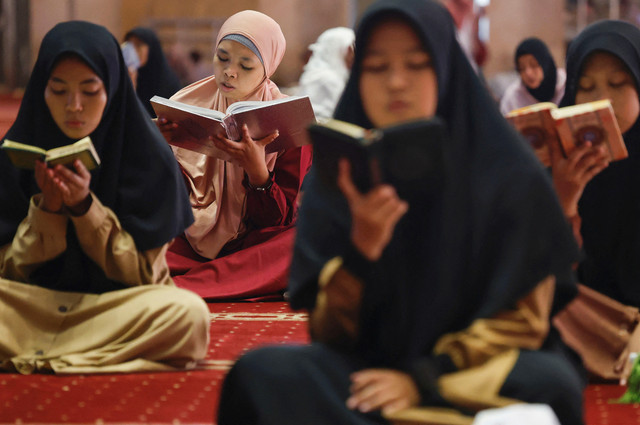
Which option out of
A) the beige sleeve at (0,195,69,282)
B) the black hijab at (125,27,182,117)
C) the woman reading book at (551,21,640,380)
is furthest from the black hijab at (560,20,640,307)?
the black hijab at (125,27,182,117)

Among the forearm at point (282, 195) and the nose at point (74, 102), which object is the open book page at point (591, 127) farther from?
the forearm at point (282, 195)

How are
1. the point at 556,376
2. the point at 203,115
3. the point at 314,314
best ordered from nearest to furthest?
1. the point at 556,376
2. the point at 314,314
3. the point at 203,115

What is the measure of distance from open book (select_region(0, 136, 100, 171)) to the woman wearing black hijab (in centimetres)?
638

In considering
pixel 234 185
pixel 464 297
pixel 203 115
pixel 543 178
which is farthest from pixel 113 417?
pixel 234 185

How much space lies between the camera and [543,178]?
2213 mm

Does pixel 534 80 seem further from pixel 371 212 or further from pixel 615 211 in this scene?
pixel 371 212

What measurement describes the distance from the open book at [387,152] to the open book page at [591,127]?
0.84m

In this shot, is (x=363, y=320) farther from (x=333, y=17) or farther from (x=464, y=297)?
(x=333, y=17)

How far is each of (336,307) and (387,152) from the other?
35 centimetres

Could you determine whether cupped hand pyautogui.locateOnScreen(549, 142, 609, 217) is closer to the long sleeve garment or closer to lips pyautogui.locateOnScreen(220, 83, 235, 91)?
the long sleeve garment

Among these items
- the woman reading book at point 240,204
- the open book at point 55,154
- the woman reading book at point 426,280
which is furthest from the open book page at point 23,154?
the woman reading book at point 240,204

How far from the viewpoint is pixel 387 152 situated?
2.03m

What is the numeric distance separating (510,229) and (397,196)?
9.3 inches

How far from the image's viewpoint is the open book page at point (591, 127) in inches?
110
